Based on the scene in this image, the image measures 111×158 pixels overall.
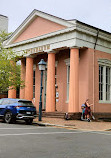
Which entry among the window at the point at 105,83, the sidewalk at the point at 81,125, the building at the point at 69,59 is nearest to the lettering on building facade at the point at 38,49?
the building at the point at 69,59

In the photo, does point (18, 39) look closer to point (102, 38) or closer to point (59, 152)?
point (102, 38)

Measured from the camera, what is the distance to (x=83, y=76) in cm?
2077

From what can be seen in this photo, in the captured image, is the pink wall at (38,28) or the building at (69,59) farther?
the pink wall at (38,28)

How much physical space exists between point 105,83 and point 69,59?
366 cm

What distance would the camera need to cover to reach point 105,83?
72.2ft

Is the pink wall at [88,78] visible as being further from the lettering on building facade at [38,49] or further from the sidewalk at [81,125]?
the sidewalk at [81,125]

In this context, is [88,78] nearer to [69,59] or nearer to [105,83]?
[105,83]

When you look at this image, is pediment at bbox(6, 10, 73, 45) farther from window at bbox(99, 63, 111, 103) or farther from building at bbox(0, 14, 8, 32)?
building at bbox(0, 14, 8, 32)

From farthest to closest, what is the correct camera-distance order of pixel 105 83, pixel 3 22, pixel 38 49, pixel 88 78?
1. pixel 3 22
2. pixel 38 49
3. pixel 105 83
4. pixel 88 78

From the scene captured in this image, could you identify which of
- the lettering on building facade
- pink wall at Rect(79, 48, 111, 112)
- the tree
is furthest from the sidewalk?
the lettering on building facade

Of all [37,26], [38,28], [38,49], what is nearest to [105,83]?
[38,49]

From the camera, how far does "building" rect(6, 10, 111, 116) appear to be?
65.1ft

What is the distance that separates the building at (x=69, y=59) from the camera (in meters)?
19.9

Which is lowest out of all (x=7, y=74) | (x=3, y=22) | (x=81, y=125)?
(x=81, y=125)
